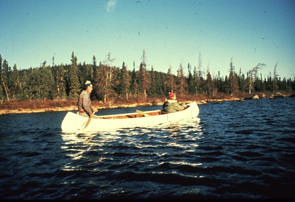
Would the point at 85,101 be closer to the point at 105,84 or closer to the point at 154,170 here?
the point at 154,170

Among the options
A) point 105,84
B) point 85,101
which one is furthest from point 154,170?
point 105,84

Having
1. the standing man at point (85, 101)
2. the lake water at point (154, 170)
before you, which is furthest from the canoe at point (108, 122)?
the lake water at point (154, 170)

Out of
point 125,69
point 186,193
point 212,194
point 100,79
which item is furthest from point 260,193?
point 125,69

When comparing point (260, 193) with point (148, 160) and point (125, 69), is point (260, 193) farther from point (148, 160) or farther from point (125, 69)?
point (125, 69)

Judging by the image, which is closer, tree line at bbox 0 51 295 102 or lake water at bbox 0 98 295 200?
lake water at bbox 0 98 295 200

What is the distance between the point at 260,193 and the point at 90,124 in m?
8.02

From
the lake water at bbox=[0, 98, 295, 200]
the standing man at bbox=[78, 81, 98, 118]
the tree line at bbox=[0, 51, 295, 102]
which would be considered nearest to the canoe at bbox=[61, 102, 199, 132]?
the standing man at bbox=[78, 81, 98, 118]

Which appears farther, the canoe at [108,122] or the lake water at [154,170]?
the canoe at [108,122]

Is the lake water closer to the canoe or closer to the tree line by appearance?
the canoe

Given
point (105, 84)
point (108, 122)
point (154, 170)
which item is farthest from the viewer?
point (105, 84)

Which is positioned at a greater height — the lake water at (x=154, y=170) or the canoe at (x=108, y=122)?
the canoe at (x=108, y=122)

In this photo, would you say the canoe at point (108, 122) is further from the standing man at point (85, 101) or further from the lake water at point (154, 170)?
the lake water at point (154, 170)

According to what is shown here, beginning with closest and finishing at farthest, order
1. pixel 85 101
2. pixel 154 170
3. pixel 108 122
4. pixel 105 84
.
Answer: pixel 154 170 → pixel 85 101 → pixel 108 122 → pixel 105 84

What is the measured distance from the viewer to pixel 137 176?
12.8 ft
